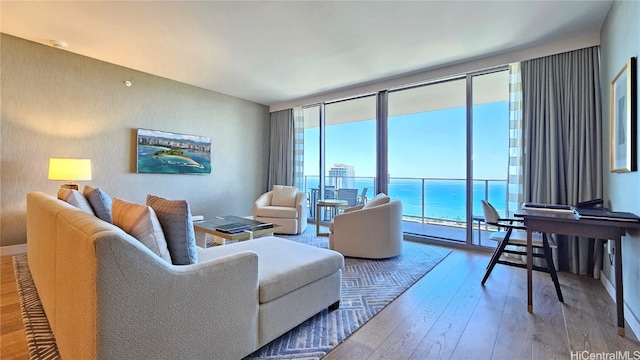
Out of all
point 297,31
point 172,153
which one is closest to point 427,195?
point 297,31

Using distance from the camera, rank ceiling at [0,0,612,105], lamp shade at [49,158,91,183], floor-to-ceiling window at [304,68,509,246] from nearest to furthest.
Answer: ceiling at [0,0,612,105] < lamp shade at [49,158,91,183] < floor-to-ceiling window at [304,68,509,246]

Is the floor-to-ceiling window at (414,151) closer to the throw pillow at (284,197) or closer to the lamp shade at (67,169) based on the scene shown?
the throw pillow at (284,197)

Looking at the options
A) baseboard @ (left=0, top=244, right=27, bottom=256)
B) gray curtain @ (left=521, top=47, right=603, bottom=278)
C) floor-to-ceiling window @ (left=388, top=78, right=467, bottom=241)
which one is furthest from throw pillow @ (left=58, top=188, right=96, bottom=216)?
gray curtain @ (left=521, top=47, right=603, bottom=278)

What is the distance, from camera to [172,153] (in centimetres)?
450

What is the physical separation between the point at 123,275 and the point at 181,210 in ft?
1.58

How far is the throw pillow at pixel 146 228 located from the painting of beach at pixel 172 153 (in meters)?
3.31

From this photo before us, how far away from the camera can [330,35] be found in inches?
117

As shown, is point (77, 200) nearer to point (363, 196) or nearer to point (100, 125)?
point (100, 125)

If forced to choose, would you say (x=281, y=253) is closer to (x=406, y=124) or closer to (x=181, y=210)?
(x=181, y=210)

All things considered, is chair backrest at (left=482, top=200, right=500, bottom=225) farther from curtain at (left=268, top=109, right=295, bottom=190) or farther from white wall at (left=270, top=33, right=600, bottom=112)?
curtain at (left=268, top=109, right=295, bottom=190)

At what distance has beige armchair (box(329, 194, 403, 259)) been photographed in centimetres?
320

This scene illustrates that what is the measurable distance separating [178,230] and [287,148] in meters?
4.43

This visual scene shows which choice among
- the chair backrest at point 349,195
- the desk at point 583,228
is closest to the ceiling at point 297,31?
the desk at point 583,228

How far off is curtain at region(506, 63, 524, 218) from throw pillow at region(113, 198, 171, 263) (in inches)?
141
